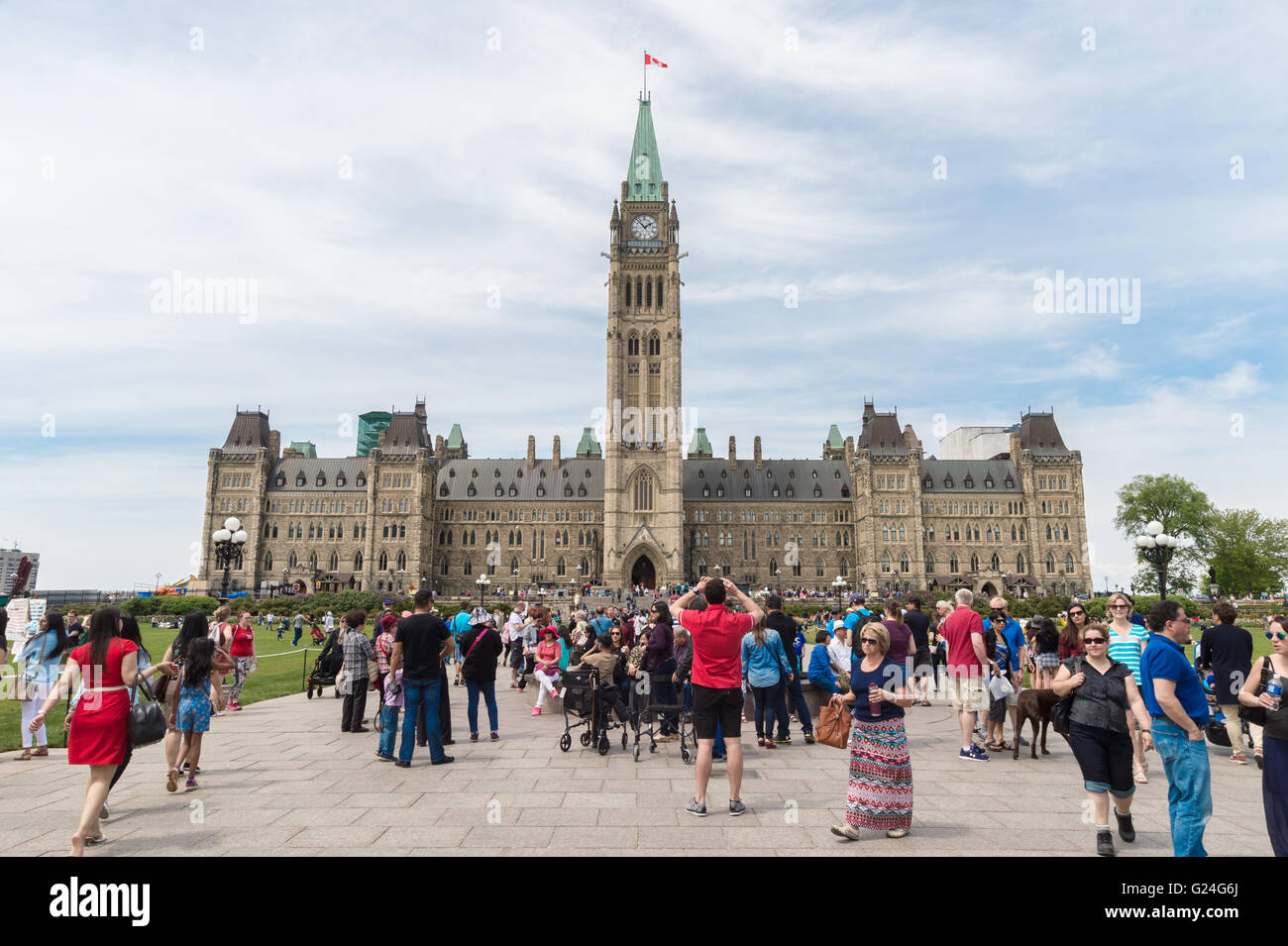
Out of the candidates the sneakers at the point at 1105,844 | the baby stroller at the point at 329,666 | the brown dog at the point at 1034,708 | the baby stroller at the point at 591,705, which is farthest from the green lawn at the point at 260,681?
the sneakers at the point at 1105,844

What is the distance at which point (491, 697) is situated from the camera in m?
12.3

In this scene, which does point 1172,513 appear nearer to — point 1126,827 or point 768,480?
point 768,480

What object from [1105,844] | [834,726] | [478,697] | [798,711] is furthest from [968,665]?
[478,697]

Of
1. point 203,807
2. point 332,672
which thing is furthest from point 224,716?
point 203,807

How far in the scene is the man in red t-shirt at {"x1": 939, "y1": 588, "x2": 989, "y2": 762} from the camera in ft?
36.3

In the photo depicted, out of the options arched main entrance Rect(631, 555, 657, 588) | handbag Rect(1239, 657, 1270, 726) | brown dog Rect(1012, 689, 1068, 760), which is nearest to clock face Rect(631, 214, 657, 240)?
arched main entrance Rect(631, 555, 657, 588)

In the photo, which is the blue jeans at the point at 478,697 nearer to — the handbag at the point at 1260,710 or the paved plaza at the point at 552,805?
the paved plaza at the point at 552,805

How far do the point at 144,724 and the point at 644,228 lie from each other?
8381 cm

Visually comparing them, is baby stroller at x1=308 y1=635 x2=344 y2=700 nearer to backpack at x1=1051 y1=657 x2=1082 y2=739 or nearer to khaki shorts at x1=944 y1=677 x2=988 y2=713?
khaki shorts at x1=944 y1=677 x2=988 y2=713

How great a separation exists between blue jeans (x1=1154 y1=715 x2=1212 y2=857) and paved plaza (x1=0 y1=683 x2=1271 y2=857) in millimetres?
718

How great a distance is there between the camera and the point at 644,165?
87688mm

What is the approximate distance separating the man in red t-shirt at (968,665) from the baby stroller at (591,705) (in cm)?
518

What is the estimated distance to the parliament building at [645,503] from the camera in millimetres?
81250
